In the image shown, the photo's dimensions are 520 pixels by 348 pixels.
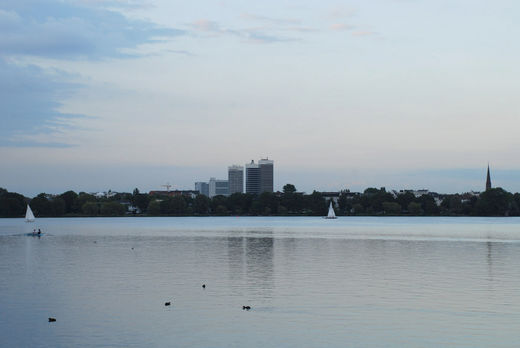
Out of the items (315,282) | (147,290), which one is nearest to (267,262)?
(315,282)

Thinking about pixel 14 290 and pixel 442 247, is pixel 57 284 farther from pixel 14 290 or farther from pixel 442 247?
pixel 442 247

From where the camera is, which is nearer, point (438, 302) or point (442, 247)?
point (438, 302)

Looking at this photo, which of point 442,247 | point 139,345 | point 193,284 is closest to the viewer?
point 139,345

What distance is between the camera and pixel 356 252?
7788cm

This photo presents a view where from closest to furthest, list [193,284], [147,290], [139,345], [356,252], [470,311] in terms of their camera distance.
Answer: [139,345], [470,311], [147,290], [193,284], [356,252]

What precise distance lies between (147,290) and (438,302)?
62.3ft

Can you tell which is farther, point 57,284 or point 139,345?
point 57,284

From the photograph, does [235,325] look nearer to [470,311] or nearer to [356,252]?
[470,311]

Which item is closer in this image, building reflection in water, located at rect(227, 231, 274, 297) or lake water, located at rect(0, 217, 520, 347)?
lake water, located at rect(0, 217, 520, 347)

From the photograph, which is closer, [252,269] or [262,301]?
[262,301]

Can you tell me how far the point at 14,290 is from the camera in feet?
148

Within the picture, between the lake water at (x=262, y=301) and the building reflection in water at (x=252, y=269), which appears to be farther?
the building reflection in water at (x=252, y=269)

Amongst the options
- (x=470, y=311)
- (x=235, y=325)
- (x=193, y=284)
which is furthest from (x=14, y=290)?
(x=470, y=311)

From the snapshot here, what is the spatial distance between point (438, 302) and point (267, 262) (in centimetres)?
2713
